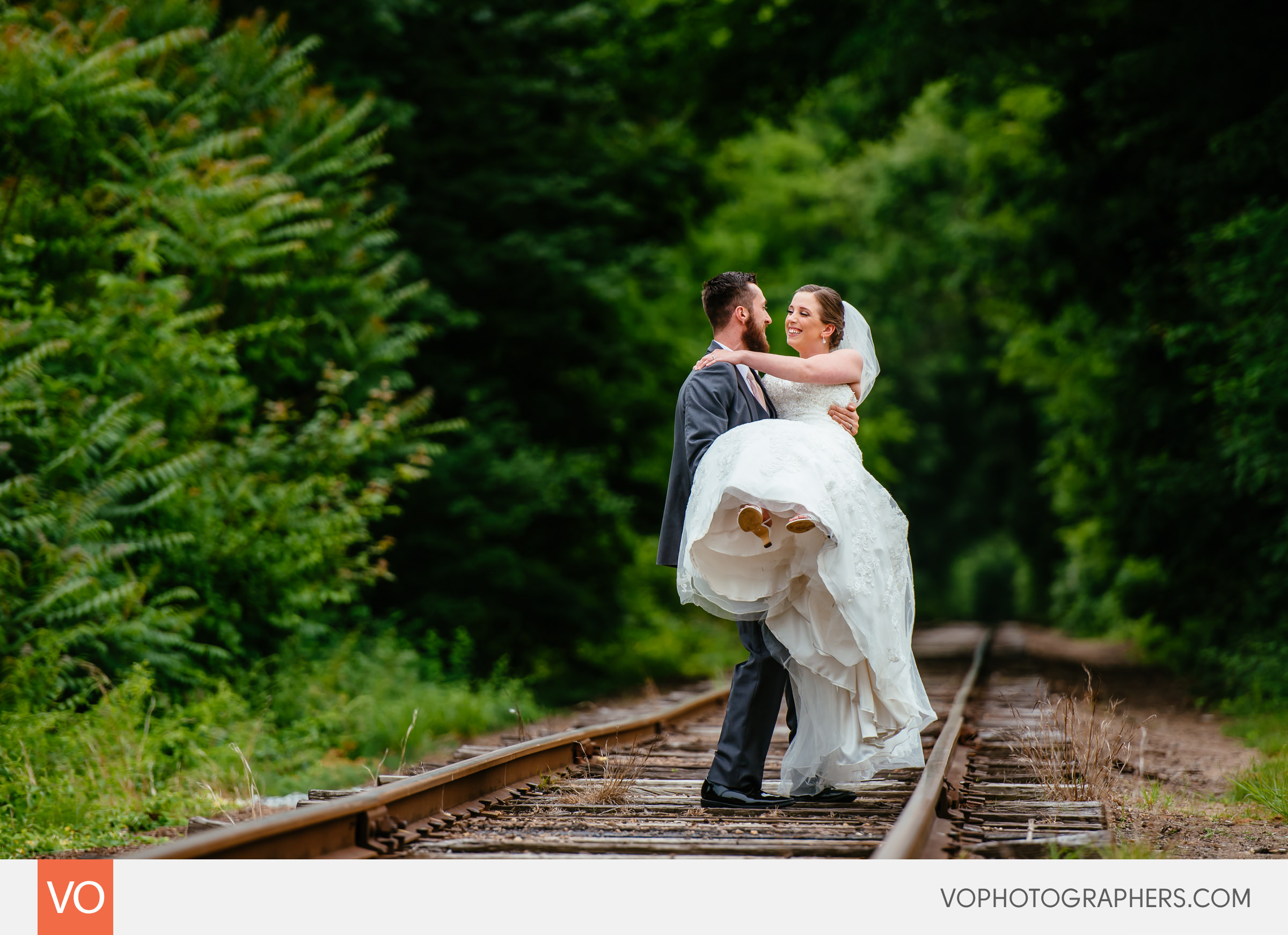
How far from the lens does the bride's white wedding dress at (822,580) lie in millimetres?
4961

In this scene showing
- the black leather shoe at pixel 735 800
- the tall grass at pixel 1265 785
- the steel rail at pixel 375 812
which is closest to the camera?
the steel rail at pixel 375 812

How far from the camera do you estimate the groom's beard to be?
551 cm

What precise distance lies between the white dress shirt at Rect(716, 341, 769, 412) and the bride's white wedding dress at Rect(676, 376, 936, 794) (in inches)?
11.7

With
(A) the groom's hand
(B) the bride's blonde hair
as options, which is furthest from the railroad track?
(B) the bride's blonde hair

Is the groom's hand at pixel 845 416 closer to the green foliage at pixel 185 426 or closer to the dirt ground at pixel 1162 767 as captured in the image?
the dirt ground at pixel 1162 767

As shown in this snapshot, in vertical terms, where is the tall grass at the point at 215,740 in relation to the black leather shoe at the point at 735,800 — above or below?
below

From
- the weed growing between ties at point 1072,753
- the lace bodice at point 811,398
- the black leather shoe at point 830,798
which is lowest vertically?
the weed growing between ties at point 1072,753

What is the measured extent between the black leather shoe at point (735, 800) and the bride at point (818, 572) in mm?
237

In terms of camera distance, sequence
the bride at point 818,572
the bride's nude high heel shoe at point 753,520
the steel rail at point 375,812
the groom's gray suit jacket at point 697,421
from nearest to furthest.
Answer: the steel rail at point 375,812 → the bride's nude high heel shoe at point 753,520 → the bride at point 818,572 → the groom's gray suit jacket at point 697,421

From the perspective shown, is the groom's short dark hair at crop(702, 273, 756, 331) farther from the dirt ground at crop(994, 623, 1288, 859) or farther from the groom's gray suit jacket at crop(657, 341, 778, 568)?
the dirt ground at crop(994, 623, 1288, 859)

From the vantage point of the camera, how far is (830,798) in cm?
529
